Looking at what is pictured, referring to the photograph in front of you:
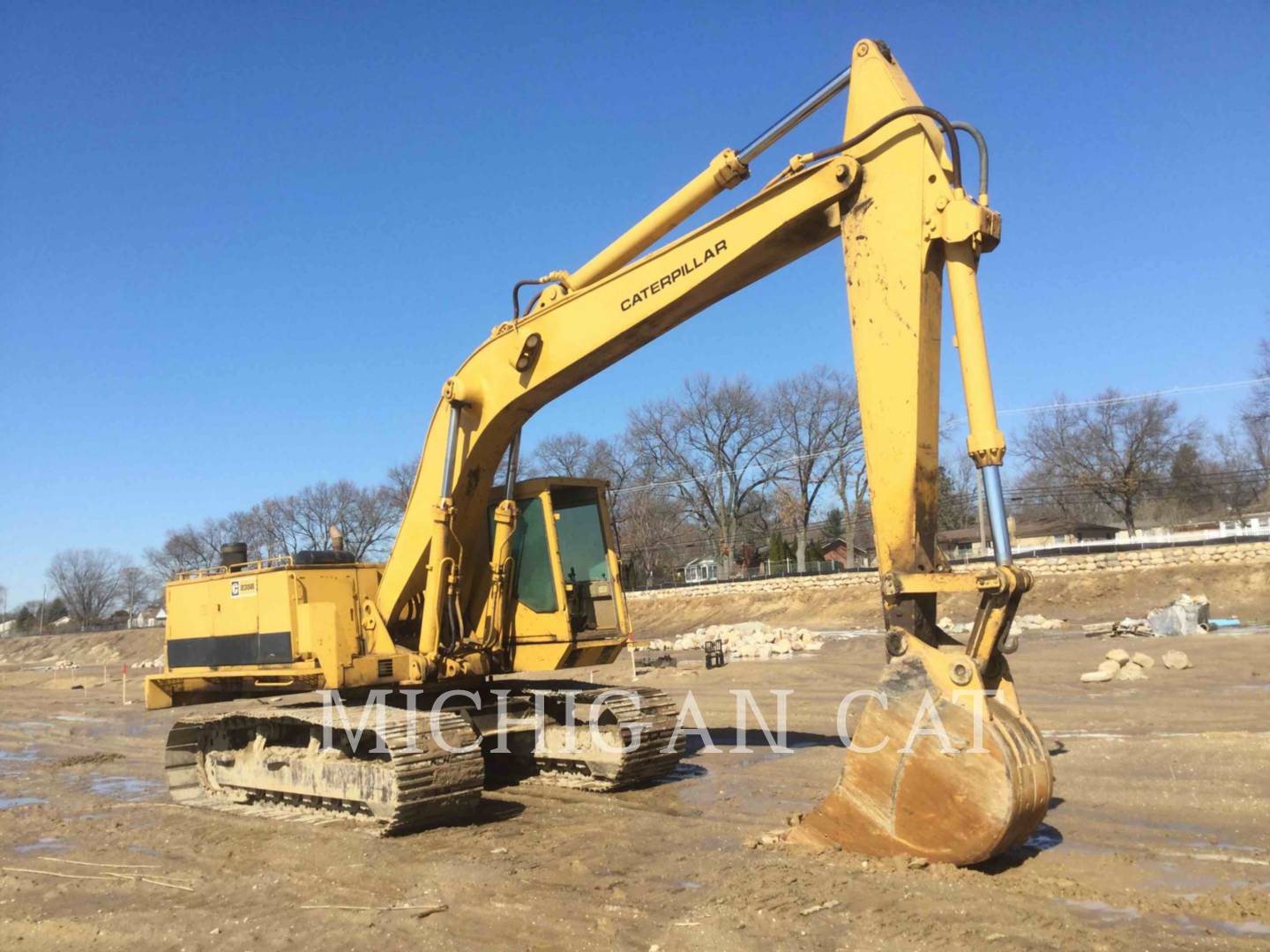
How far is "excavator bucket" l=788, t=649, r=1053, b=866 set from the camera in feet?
16.9

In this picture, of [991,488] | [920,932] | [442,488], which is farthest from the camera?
[442,488]

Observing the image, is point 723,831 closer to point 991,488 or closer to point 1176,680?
point 991,488

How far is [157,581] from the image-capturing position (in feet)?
324

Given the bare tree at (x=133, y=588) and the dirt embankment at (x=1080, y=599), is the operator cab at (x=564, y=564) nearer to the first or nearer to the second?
the dirt embankment at (x=1080, y=599)

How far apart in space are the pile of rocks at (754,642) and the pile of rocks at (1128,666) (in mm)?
9098

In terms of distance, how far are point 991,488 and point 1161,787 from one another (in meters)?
3.87

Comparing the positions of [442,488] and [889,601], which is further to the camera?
[442,488]

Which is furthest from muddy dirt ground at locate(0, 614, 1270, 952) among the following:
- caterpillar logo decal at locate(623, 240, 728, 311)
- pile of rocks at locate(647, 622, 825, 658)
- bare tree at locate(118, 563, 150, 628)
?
bare tree at locate(118, 563, 150, 628)

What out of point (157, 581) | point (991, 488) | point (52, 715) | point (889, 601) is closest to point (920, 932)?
point (889, 601)

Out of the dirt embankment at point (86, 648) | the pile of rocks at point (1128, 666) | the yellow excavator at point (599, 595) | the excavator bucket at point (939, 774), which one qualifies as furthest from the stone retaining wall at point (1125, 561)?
the dirt embankment at point (86, 648)

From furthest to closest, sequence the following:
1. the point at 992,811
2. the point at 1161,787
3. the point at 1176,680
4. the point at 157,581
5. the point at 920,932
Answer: the point at 157,581 < the point at 1176,680 < the point at 1161,787 < the point at 992,811 < the point at 920,932

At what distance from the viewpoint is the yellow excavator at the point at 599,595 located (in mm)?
5461

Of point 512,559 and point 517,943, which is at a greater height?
point 512,559

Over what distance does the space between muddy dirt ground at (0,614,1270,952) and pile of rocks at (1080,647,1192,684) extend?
338 centimetres
